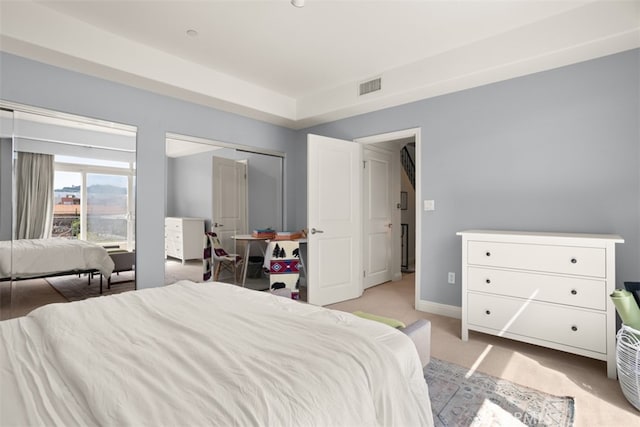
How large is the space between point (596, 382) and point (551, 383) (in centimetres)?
33

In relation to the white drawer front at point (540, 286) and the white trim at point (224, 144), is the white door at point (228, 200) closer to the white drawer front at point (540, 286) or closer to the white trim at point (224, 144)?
the white trim at point (224, 144)

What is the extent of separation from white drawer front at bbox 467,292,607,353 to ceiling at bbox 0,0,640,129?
210 centimetres

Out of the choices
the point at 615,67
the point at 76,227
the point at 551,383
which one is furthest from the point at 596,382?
the point at 76,227

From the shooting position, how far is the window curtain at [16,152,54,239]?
9.05 ft

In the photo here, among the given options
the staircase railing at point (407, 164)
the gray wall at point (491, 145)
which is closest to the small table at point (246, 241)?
the gray wall at point (491, 145)

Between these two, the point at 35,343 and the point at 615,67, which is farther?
the point at 615,67

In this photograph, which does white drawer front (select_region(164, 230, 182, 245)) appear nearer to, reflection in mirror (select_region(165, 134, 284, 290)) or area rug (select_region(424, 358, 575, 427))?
reflection in mirror (select_region(165, 134, 284, 290))

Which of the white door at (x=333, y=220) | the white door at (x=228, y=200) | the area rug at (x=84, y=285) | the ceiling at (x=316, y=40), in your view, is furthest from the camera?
the white door at (x=228, y=200)

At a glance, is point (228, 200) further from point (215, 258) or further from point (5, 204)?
point (5, 204)

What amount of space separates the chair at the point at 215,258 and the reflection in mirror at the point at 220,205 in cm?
1

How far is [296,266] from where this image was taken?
13.3 feet

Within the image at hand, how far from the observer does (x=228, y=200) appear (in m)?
4.33

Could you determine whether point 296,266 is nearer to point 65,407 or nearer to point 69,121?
point 69,121

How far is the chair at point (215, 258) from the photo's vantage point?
4082 mm
